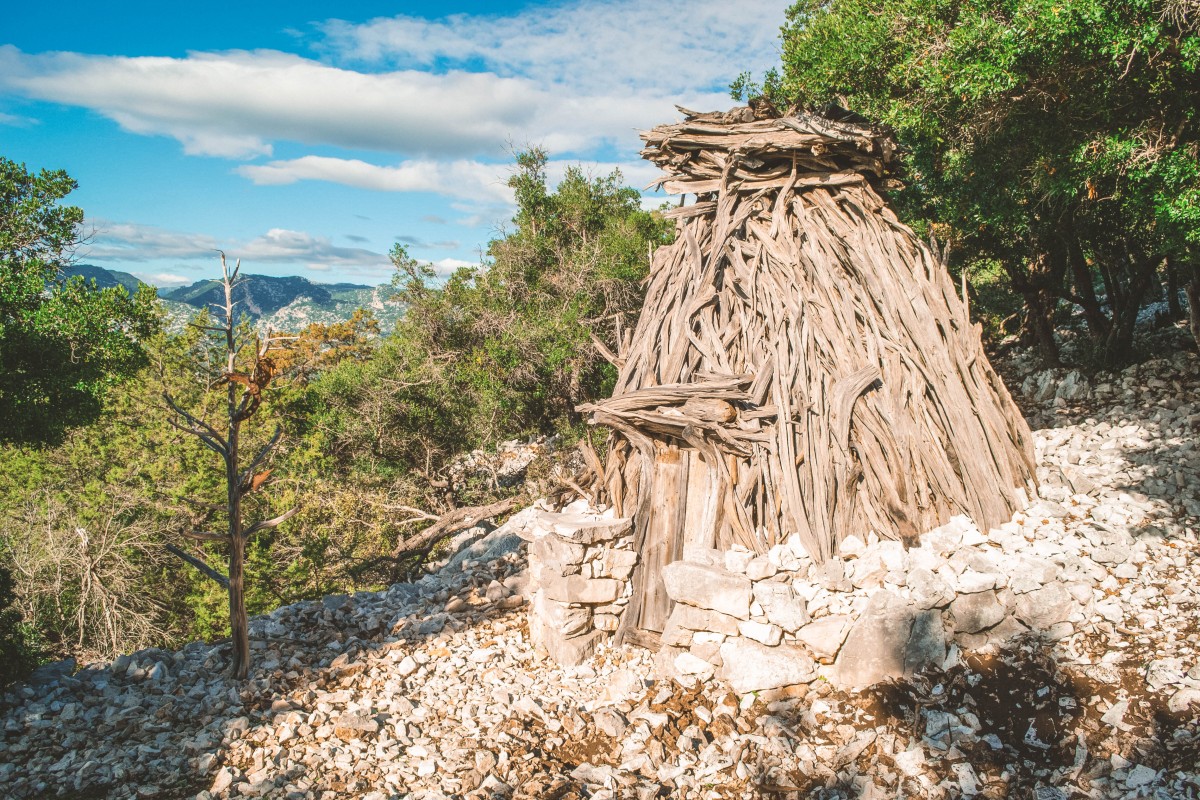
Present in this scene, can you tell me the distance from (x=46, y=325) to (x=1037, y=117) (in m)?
13.5

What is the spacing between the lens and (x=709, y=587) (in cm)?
552

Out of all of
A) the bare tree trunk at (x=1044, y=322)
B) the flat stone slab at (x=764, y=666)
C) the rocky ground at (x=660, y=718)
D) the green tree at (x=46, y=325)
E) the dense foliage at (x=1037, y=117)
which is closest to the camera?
the rocky ground at (x=660, y=718)

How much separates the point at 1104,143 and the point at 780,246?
328 cm

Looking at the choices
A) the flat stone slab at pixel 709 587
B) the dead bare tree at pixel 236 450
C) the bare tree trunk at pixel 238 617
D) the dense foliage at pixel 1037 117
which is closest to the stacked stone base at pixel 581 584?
the flat stone slab at pixel 709 587

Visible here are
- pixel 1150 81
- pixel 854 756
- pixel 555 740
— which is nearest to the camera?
pixel 854 756

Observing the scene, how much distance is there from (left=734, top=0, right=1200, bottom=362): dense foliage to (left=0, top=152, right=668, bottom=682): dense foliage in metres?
5.08

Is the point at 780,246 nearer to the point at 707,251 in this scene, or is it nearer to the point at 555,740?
the point at 707,251

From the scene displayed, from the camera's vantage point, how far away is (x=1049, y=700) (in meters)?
4.52

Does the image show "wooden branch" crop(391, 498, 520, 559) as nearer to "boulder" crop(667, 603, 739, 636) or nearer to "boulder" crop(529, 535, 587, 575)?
"boulder" crop(529, 535, 587, 575)

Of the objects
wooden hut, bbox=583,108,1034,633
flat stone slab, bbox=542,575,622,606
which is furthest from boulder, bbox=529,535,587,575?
wooden hut, bbox=583,108,1034,633

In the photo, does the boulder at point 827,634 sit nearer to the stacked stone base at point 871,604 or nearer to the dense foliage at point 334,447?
the stacked stone base at point 871,604

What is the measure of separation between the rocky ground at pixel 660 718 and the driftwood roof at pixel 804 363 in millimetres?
1036

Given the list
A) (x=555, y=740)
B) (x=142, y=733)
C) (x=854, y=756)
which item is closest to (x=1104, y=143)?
(x=854, y=756)

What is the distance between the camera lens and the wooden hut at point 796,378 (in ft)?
19.0
